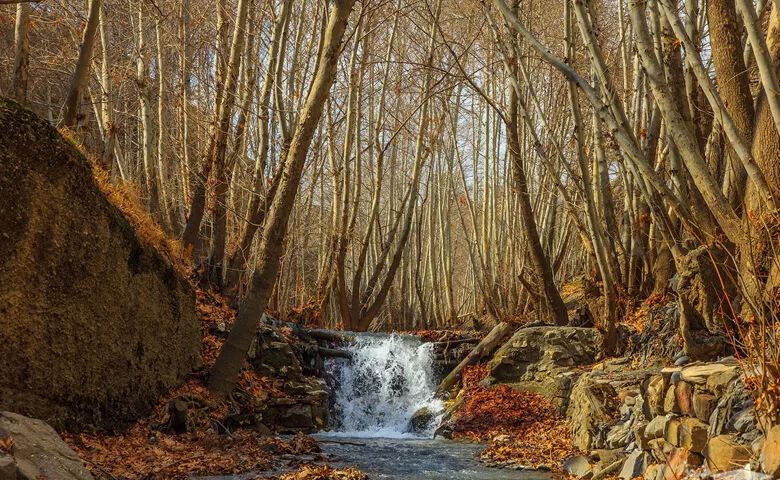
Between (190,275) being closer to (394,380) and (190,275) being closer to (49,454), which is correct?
(394,380)

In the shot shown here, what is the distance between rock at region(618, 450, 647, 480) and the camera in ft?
14.2

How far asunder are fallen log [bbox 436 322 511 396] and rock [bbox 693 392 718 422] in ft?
19.1

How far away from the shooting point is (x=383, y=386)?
32.9 feet

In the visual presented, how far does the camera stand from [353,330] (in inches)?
473

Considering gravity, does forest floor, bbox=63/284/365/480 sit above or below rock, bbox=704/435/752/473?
below

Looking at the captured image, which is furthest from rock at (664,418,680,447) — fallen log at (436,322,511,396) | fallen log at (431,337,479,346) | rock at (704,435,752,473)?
fallen log at (431,337,479,346)

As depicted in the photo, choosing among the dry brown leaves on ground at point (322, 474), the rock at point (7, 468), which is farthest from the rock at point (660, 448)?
the rock at point (7, 468)

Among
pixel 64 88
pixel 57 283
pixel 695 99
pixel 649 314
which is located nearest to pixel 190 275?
pixel 57 283

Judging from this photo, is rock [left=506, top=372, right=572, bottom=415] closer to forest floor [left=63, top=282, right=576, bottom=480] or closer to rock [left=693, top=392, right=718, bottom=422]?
forest floor [left=63, top=282, right=576, bottom=480]

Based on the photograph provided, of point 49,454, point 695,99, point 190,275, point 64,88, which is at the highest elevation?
point 64,88

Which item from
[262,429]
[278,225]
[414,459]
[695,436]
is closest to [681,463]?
[695,436]

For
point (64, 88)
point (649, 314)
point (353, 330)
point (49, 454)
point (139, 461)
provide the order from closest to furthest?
point (49, 454)
point (139, 461)
point (649, 314)
point (353, 330)
point (64, 88)

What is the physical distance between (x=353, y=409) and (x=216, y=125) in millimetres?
4651

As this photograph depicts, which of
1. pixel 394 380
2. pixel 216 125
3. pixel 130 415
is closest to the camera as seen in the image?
pixel 130 415
